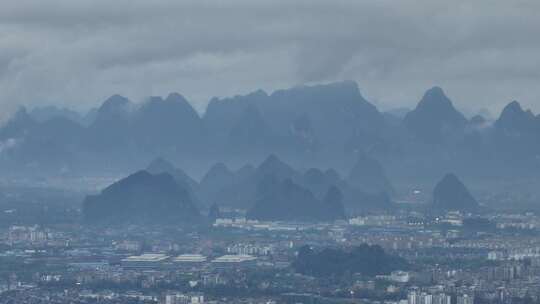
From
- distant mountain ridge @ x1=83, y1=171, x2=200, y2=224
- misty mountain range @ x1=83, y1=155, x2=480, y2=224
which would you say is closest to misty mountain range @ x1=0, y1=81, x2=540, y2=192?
misty mountain range @ x1=83, y1=155, x2=480, y2=224

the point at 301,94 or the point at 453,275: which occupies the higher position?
the point at 301,94

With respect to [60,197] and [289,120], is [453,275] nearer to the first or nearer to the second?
[60,197]

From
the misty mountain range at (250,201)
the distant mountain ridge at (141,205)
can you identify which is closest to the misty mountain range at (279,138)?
the misty mountain range at (250,201)

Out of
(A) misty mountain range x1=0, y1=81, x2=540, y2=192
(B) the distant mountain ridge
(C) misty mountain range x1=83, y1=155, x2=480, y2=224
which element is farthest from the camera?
(A) misty mountain range x1=0, y1=81, x2=540, y2=192

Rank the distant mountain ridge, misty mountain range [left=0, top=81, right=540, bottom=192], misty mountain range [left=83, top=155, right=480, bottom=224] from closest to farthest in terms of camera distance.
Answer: the distant mountain ridge < misty mountain range [left=83, top=155, right=480, bottom=224] < misty mountain range [left=0, top=81, right=540, bottom=192]

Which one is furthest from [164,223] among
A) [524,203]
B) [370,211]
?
[524,203]

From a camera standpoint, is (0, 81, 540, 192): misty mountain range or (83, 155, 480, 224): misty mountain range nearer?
(83, 155, 480, 224): misty mountain range

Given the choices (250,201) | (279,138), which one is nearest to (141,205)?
(250,201)

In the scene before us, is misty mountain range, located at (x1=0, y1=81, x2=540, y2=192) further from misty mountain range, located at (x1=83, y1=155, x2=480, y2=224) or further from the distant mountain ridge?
the distant mountain ridge
